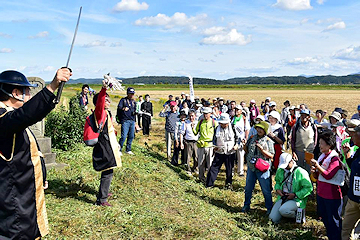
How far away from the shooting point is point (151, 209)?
6.38 metres

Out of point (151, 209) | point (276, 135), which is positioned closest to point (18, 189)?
point (151, 209)

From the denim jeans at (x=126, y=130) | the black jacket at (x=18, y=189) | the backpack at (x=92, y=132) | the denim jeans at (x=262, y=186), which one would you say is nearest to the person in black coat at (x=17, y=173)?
the black jacket at (x=18, y=189)

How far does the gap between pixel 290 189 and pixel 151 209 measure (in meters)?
2.92

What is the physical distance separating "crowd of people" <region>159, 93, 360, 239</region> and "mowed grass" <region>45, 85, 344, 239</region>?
520 millimetres

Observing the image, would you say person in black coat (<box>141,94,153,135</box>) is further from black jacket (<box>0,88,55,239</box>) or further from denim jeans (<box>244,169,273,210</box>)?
black jacket (<box>0,88,55,239</box>)

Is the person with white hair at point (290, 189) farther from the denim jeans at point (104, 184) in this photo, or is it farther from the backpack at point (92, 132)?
the backpack at point (92, 132)

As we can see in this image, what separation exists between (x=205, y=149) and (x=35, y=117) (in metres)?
7.03

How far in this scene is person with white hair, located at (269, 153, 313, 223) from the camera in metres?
6.60

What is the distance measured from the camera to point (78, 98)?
12375mm

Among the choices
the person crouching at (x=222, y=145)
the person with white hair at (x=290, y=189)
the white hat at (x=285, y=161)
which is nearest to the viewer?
the person with white hair at (x=290, y=189)

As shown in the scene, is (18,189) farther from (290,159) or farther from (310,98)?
(310,98)

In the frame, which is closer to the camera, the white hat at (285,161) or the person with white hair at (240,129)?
the white hat at (285,161)

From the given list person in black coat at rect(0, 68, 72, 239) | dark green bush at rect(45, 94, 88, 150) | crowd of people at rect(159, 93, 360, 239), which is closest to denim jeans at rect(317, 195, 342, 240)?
crowd of people at rect(159, 93, 360, 239)

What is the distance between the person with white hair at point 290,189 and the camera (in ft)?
21.7
